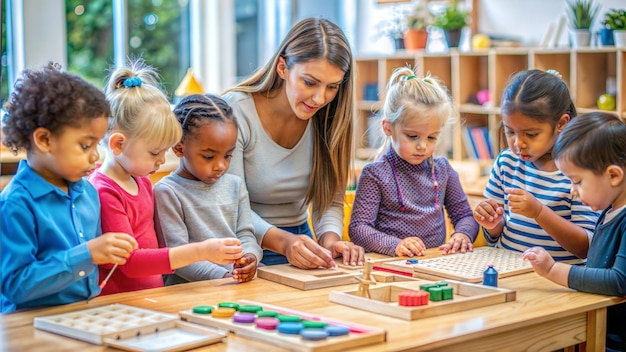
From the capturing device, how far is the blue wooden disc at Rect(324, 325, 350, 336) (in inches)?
51.6

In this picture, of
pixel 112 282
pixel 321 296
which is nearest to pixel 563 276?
pixel 321 296

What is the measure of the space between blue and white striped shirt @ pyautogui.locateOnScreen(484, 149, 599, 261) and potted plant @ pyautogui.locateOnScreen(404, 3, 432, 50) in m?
2.60

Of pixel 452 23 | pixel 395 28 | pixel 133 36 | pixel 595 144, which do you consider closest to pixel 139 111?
A: pixel 595 144

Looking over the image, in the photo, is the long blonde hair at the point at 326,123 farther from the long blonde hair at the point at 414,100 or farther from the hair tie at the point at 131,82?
the hair tie at the point at 131,82

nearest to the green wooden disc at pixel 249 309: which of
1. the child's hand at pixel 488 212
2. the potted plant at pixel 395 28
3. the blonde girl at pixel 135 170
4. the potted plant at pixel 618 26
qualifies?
the blonde girl at pixel 135 170

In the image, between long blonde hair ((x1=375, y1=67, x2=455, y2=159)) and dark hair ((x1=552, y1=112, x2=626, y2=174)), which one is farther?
long blonde hair ((x1=375, y1=67, x2=455, y2=159))

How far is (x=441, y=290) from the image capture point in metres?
1.58

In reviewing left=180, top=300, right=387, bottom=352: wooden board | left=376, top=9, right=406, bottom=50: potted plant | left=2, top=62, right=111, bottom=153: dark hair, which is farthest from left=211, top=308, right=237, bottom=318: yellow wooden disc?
left=376, top=9, right=406, bottom=50: potted plant

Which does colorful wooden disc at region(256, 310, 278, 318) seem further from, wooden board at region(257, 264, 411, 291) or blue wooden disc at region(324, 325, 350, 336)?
wooden board at region(257, 264, 411, 291)

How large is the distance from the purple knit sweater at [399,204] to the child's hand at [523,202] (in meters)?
0.34

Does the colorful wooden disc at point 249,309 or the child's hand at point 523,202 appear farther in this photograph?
the child's hand at point 523,202

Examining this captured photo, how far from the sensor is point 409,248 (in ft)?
6.91

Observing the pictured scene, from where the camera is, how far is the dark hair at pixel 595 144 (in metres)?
1.75

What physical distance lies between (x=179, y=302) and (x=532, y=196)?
3.02 ft
